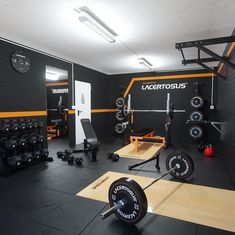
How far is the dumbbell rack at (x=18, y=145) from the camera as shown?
3.27 m

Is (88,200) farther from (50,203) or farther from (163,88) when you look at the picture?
(163,88)

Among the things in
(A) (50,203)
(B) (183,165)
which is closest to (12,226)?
(A) (50,203)

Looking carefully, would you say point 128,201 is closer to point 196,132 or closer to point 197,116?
point 196,132

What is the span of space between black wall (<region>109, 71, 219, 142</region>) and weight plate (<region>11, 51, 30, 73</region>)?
13.8 ft

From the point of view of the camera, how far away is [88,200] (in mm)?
2322

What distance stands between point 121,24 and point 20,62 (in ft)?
7.64

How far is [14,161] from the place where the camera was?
129 inches

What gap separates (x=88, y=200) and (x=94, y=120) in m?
4.71

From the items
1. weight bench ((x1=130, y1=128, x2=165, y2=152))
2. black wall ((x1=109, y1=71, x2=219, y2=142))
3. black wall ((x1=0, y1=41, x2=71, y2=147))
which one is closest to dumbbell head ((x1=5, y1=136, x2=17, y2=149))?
Answer: black wall ((x1=0, y1=41, x2=71, y2=147))

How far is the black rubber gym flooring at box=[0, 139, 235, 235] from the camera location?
177 cm

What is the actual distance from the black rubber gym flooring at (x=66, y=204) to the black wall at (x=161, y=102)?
2955mm

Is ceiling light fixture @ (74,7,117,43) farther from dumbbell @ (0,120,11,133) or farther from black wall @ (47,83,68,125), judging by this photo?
black wall @ (47,83,68,125)

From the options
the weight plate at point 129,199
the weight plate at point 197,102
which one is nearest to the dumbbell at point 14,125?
the weight plate at point 129,199

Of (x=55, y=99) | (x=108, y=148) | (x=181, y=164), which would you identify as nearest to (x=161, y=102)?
(x=108, y=148)
